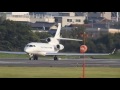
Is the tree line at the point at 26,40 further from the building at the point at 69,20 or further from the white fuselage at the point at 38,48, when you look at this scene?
the building at the point at 69,20

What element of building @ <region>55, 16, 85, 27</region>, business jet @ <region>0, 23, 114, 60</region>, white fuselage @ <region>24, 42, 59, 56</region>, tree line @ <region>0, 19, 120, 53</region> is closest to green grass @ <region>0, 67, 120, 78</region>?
white fuselage @ <region>24, 42, 59, 56</region>

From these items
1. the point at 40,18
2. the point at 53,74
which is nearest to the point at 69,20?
the point at 40,18

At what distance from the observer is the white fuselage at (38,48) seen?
4834 cm

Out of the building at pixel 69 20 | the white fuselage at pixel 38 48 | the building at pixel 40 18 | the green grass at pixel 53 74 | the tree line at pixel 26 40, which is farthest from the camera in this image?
the building at pixel 40 18

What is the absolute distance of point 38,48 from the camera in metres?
49.2

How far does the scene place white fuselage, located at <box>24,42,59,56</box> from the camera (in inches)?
1903

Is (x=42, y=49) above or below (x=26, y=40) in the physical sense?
above

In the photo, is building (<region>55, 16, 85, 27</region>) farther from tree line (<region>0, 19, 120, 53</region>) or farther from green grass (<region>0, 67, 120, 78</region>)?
green grass (<region>0, 67, 120, 78</region>)

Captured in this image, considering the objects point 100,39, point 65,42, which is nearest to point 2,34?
point 65,42

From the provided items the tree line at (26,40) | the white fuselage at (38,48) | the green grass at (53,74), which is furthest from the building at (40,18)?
the green grass at (53,74)

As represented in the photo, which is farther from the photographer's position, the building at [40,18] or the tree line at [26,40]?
the building at [40,18]

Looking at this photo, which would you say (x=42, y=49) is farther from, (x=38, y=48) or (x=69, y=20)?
(x=69, y=20)
